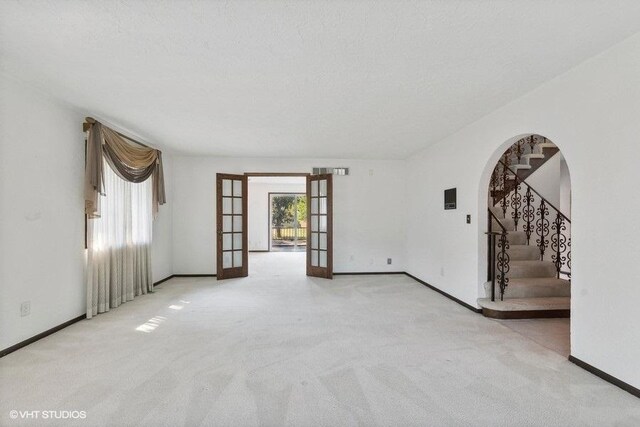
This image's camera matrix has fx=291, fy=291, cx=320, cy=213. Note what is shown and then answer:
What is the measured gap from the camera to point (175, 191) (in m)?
6.11

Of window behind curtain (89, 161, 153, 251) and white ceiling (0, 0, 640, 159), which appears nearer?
white ceiling (0, 0, 640, 159)

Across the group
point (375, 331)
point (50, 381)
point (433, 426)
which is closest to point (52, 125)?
point (50, 381)

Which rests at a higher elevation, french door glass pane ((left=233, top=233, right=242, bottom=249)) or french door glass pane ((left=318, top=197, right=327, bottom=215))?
french door glass pane ((left=318, top=197, right=327, bottom=215))

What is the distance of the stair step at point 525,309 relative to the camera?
11.8ft

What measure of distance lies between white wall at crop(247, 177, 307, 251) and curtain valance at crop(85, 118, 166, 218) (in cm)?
566

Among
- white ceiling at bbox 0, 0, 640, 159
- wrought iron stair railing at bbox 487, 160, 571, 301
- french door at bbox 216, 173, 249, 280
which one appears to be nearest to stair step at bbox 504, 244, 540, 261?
wrought iron stair railing at bbox 487, 160, 571, 301

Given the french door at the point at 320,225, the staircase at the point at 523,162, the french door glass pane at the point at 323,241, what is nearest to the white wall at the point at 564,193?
the staircase at the point at 523,162

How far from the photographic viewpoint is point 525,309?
3.60m

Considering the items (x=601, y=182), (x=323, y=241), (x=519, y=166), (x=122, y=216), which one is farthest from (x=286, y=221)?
(x=601, y=182)

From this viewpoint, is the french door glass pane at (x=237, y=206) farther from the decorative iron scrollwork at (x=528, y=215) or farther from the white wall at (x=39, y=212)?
the decorative iron scrollwork at (x=528, y=215)

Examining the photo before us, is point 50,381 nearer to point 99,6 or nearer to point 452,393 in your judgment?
point 99,6

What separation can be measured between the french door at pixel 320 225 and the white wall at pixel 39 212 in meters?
3.86

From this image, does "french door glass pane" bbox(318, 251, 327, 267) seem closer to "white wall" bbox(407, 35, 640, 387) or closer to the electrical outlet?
"white wall" bbox(407, 35, 640, 387)

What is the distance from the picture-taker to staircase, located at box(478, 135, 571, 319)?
12.0 ft
